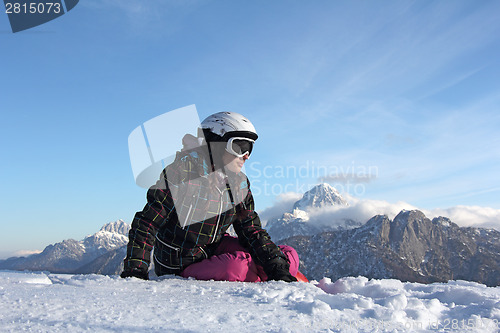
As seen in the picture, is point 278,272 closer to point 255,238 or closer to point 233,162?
point 255,238

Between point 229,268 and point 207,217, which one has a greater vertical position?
point 207,217

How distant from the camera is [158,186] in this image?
4945 millimetres

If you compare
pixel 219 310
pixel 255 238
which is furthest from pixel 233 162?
pixel 219 310

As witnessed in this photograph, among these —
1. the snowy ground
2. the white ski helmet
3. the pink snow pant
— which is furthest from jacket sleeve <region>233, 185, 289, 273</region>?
the snowy ground

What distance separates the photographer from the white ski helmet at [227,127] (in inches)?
205

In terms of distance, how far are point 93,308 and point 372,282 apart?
3281mm

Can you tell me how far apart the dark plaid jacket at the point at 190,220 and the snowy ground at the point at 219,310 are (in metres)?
0.95

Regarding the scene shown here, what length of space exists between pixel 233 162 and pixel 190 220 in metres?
1.07

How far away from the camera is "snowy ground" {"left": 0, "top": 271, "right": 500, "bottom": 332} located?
2.48m

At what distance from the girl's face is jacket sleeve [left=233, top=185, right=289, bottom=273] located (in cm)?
72

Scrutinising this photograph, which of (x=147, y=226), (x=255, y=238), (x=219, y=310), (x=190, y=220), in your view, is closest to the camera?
(x=219, y=310)

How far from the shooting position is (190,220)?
511cm

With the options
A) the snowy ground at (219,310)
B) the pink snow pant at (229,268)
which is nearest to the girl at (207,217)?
the pink snow pant at (229,268)

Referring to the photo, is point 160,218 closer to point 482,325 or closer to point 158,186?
point 158,186
